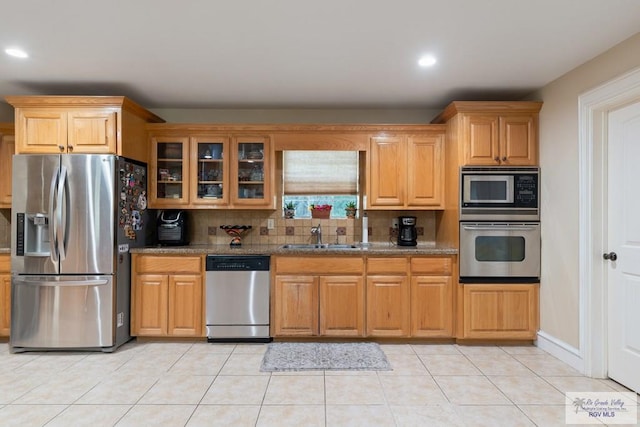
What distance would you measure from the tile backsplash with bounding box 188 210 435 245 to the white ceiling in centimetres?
127

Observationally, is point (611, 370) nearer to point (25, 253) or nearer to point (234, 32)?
point (234, 32)

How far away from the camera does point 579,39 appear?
8.33 feet

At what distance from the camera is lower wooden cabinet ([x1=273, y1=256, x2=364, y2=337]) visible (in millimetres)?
3605

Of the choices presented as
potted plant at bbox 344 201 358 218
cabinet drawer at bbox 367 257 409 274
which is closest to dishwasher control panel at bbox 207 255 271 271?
cabinet drawer at bbox 367 257 409 274

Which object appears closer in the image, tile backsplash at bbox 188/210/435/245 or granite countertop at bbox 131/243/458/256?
granite countertop at bbox 131/243/458/256

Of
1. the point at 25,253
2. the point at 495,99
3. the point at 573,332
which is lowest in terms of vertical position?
the point at 573,332

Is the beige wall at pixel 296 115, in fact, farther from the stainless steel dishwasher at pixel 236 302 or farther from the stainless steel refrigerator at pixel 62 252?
the stainless steel dishwasher at pixel 236 302

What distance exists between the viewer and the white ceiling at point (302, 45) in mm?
2205

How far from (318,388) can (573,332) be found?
210 cm

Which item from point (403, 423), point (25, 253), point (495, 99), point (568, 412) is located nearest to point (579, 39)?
point (495, 99)

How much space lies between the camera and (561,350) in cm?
317

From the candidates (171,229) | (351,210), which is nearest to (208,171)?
(171,229)

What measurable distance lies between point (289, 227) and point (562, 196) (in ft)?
8.69

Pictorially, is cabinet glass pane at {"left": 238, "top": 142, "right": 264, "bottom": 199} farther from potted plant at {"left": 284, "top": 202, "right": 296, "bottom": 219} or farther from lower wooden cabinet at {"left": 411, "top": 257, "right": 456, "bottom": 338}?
lower wooden cabinet at {"left": 411, "top": 257, "right": 456, "bottom": 338}
